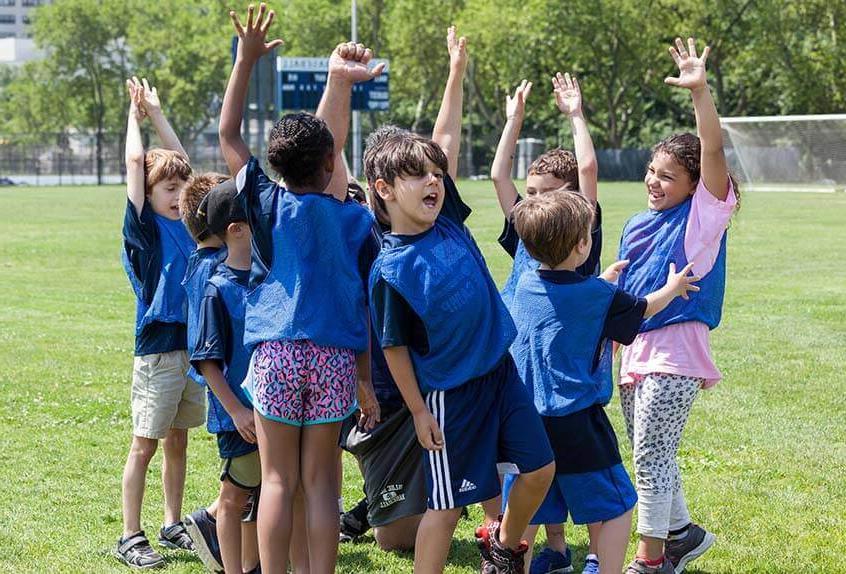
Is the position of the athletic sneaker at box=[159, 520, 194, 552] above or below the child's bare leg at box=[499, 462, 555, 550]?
below

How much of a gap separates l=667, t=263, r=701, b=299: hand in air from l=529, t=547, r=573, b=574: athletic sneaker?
1.25m

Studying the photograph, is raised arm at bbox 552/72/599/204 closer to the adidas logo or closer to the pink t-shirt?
the pink t-shirt

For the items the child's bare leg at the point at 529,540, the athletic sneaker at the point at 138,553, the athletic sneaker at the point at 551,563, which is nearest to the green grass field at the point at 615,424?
the athletic sneaker at the point at 138,553

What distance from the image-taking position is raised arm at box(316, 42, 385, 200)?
4.27 meters

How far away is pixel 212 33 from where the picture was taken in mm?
73375

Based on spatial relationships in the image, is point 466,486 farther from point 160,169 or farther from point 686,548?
point 160,169

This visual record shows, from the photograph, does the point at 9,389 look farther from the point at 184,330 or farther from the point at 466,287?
the point at 466,287

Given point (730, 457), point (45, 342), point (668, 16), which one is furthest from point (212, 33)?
point (730, 457)

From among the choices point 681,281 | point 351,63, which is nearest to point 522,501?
point 681,281

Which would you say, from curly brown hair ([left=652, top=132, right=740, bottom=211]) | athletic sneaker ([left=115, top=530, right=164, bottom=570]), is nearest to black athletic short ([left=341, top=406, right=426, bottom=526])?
athletic sneaker ([left=115, top=530, right=164, bottom=570])

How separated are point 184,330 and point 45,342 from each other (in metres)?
6.43

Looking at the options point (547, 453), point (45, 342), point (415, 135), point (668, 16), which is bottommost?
point (45, 342)

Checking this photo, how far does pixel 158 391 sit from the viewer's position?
5211mm

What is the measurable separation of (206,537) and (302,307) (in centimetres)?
134
